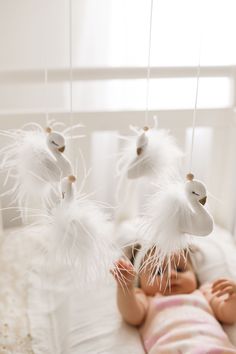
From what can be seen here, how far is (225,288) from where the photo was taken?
1152 millimetres

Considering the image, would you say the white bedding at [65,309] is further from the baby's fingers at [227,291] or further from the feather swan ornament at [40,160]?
the feather swan ornament at [40,160]

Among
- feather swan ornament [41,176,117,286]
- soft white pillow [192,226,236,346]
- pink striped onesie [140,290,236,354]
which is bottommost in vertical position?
pink striped onesie [140,290,236,354]

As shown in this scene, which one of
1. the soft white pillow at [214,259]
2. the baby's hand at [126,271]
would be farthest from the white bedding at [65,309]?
the baby's hand at [126,271]

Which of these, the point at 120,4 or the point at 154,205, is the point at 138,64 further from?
the point at 154,205

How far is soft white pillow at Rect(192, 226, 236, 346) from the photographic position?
1.31 meters

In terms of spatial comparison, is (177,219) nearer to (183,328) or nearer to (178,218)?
(178,218)

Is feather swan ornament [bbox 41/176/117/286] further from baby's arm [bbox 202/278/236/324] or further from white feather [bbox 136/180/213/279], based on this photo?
baby's arm [bbox 202/278/236/324]

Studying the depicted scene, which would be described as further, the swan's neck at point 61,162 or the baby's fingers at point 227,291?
the baby's fingers at point 227,291

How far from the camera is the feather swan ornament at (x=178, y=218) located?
85 centimetres

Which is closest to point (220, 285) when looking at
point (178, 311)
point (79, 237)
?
point (178, 311)

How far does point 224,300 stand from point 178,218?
17.0 inches

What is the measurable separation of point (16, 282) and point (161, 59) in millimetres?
754

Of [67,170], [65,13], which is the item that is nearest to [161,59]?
[65,13]

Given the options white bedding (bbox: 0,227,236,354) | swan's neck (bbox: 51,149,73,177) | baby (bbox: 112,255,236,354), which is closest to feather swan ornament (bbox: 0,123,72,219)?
swan's neck (bbox: 51,149,73,177)
